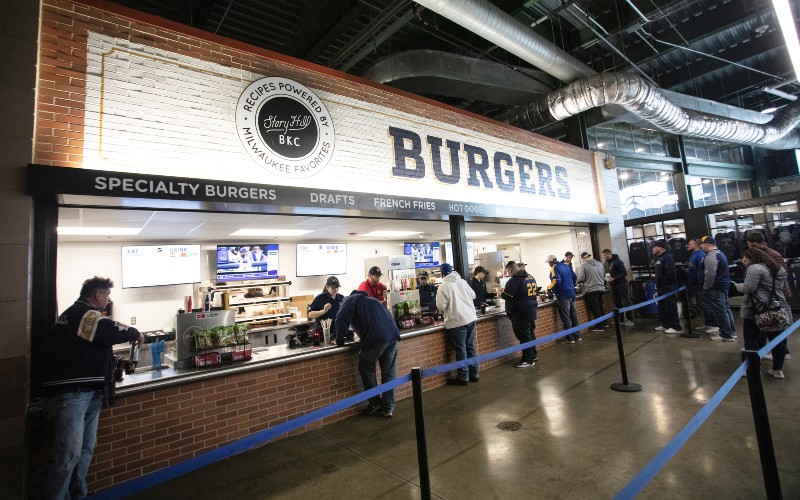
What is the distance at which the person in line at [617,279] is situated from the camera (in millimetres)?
9203

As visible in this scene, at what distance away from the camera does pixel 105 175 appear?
11.4 ft

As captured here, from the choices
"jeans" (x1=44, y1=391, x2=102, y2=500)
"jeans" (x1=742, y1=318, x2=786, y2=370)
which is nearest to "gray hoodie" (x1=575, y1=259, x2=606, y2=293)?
"jeans" (x1=742, y1=318, x2=786, y2=370)

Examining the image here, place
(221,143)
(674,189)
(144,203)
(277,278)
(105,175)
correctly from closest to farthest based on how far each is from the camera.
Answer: (105,175) < (144,203) < (221,143) < (277,278) < (674,189)

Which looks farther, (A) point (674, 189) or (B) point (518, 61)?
(A) point (674, 189)

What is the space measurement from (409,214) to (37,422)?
186 inches

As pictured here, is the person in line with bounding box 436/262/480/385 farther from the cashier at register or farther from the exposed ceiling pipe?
the exposed ceiling pipe

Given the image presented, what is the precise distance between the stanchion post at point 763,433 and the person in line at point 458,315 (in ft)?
11.8

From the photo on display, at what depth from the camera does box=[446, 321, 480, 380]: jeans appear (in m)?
5.83

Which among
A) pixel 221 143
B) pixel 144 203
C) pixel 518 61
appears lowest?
pixel 144 203

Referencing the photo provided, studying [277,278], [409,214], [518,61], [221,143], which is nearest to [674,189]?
[518,61]

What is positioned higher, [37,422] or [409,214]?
[409,214]

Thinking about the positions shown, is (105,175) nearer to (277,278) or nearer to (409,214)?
(409,214)

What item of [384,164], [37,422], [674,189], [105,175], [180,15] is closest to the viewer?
[37,422]

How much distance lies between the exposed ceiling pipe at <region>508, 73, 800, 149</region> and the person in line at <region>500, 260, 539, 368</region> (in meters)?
4.15
